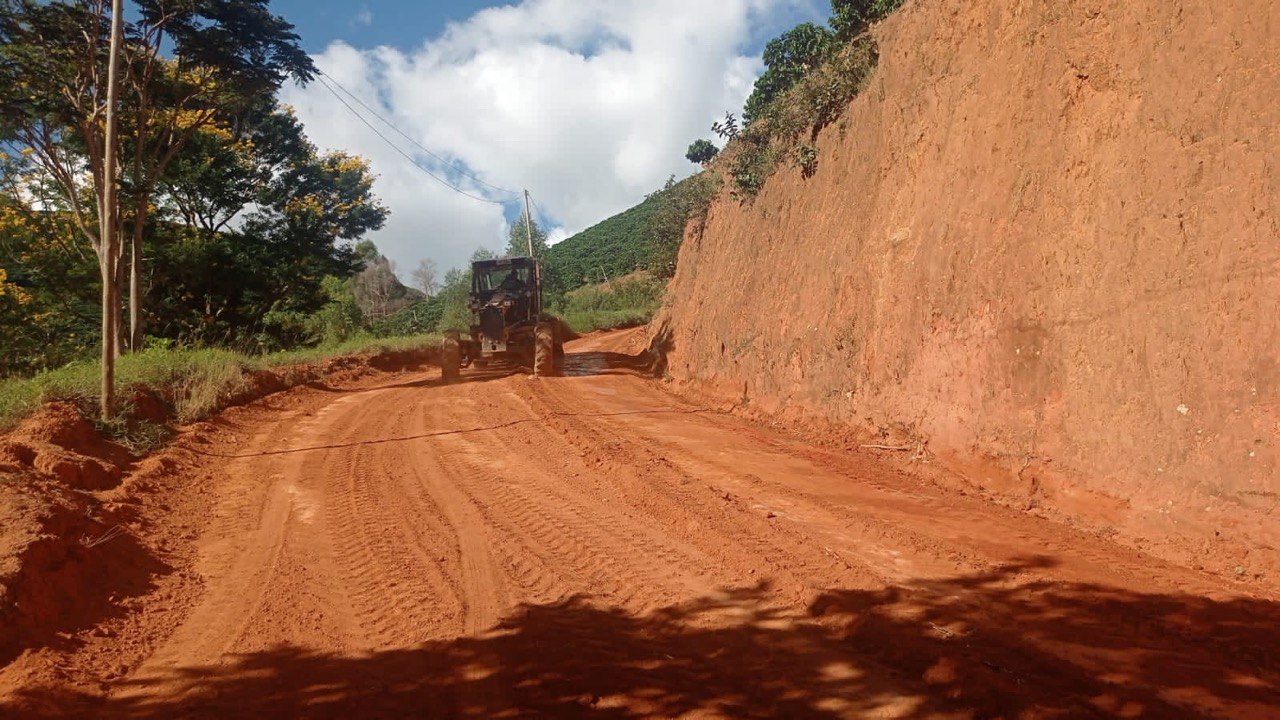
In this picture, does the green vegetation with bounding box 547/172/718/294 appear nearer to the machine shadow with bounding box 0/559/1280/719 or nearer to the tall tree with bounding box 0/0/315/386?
the tall tree with bounding box 0/0/315/386

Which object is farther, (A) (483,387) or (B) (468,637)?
(A) (483,387)

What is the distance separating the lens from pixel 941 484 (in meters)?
7.16

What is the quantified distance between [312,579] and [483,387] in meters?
9.34

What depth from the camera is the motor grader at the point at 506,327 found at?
16.2m

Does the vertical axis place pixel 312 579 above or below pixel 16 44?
below

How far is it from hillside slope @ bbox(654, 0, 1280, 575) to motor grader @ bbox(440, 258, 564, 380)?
7.50m

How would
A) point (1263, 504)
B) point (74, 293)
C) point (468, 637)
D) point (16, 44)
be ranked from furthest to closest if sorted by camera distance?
point (74, 293)
point (16, 44)
point (1263, 504)
point (468, 637)

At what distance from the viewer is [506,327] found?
16891 millimetres

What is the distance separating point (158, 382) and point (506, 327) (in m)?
7.52

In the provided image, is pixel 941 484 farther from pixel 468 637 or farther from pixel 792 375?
pixel 468 637

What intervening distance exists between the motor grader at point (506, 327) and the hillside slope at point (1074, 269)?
750cm

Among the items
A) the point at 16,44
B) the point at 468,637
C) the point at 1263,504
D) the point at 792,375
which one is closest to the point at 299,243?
the point at 16,44

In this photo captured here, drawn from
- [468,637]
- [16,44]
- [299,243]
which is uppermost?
[16,44]

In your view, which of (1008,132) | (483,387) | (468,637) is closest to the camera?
(468,637)
